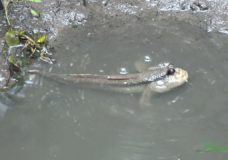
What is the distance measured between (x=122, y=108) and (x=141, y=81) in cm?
37

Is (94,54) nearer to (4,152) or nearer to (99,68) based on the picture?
(99,68)

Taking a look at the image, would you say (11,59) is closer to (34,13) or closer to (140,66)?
(34,13)

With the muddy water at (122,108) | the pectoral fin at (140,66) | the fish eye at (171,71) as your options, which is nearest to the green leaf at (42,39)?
Answer: the muddy water at (122,108)

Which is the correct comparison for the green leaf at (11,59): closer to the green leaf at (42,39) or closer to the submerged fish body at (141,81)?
the green leaf at (42,39)

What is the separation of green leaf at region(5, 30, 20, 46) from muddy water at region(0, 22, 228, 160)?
0.47 metres

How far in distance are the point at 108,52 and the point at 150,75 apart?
0.65m

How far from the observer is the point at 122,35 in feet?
18.3

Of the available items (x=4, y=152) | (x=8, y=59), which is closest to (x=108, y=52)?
(x=8, y=59)

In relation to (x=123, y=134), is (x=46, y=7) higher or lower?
higher

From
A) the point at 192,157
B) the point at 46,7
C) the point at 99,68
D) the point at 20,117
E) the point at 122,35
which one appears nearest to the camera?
the point at 192,157

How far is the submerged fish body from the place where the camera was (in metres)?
4.84

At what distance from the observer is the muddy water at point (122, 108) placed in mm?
4258

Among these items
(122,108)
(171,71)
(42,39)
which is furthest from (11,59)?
(171,71)

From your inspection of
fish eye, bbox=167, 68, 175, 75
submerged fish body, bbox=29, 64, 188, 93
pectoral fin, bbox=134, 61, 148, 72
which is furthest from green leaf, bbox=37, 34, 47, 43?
fish eye, bbox=167, 68, 175, 75
